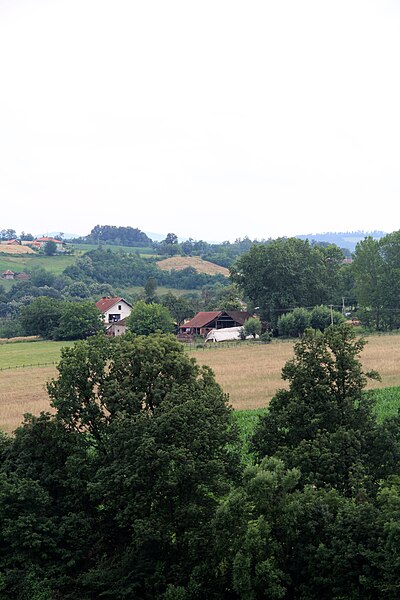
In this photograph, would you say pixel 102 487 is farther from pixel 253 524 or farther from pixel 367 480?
pixel 367 480

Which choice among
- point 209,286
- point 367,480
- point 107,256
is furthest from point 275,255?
point 107,256

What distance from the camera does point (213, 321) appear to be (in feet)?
325

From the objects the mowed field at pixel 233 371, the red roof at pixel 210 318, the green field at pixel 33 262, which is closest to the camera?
the mowed field at pixel 233 371

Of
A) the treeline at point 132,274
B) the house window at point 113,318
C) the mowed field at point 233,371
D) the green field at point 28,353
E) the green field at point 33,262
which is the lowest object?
the green field at point 28,353

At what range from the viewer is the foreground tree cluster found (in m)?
16.0

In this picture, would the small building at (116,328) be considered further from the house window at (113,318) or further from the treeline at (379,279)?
the treeline at (379,279)

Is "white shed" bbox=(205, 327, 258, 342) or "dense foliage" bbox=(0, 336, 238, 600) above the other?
"dense foliage" bbox=(0, 336, 238, 600)

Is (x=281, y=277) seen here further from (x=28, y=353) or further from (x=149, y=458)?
(x=149, y=458)

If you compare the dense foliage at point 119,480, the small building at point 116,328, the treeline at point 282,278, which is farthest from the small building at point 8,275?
the dense foliage at point 119,480

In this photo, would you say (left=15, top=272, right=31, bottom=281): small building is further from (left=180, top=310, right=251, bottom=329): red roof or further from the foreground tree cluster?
the foreground tree cluster

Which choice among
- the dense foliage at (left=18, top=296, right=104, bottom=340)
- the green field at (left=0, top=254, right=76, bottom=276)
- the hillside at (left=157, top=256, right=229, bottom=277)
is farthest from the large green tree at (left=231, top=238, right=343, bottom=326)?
the green field at (left=0, top=254, right=76, bottom=276)

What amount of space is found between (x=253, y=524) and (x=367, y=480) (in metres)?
3.32

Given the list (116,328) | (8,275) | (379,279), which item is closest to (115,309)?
(116,328)

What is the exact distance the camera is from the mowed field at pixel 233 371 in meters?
42.7
